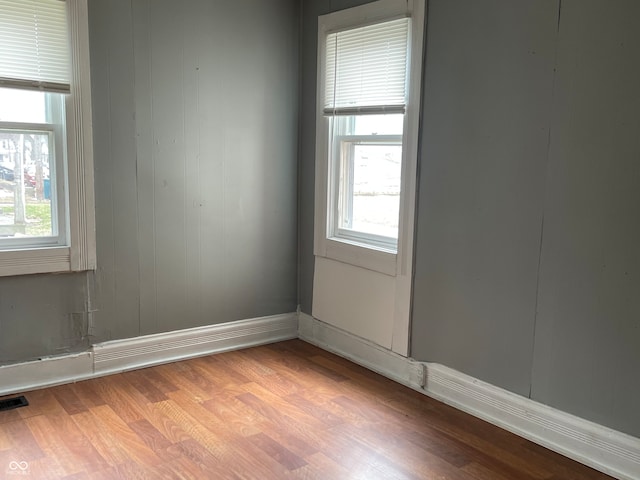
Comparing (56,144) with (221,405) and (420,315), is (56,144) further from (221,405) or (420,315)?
(420,315)

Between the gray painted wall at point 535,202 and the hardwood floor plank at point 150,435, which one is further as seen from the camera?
the hardwood floor plank at point 150,435

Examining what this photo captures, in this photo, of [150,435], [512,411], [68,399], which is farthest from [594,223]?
[68,399]

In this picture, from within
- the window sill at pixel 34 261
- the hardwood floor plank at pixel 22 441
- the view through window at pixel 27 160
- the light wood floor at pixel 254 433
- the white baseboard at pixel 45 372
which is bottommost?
the hardwood floor plank at pixel 22 441

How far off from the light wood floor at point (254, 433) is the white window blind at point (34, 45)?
1.71 metres

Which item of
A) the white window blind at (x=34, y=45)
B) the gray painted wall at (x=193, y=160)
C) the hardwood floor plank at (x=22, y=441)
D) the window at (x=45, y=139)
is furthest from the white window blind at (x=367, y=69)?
the hardwood floor plank at (x=22, y=441)

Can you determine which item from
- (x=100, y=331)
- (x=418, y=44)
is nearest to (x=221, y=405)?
(x=100, y=331)

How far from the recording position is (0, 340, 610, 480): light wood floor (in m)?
2.56

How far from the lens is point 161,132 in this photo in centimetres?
364

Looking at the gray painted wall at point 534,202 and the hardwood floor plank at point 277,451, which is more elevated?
the gray painted wall at point 534,202

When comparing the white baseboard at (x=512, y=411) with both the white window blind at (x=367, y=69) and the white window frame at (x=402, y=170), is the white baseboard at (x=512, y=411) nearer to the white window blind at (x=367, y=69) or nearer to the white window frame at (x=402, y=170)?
the white window frame at (x=402, y=170)

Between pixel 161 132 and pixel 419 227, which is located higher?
pixel 161 132

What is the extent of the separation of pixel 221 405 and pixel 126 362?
0.82 meters

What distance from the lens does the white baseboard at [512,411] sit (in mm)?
2564

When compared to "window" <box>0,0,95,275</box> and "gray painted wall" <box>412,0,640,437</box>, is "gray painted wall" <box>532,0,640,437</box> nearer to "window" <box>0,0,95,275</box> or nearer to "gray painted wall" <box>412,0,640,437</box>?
"gray painted wall" <box>412,0,640,437</box>
